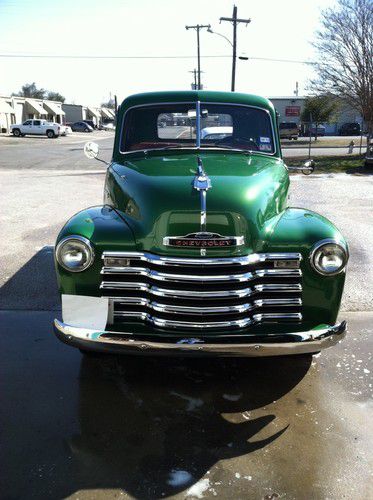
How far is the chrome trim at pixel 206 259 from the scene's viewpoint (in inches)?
119

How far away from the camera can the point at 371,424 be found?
121 inches

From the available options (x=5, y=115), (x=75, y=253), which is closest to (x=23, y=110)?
(x=5, y=115)

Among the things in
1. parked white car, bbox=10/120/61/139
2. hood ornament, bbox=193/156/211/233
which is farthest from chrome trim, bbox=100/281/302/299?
parked white car, bbox=10/120/61/139

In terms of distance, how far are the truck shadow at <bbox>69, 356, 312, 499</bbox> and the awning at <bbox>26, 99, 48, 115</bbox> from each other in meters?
61.0

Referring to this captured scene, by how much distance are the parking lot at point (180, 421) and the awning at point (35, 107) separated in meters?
59.6

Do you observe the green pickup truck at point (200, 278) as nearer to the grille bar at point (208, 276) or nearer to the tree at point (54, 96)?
the grille bar at point (208, 276)

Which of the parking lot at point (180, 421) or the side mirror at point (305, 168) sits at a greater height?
the side mirror at point (305, 168)

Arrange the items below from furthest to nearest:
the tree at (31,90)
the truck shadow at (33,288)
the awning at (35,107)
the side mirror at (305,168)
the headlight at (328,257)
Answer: the tree at (31,90) < the awning at (35,107) < the side mirror at (305,168) < the truck shadow at (33,288) < the headlight at (328,257)

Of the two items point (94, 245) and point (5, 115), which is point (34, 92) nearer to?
point (5, 115)

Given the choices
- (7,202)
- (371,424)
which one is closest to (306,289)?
(371,424)

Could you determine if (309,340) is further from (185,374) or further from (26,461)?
(26,461)

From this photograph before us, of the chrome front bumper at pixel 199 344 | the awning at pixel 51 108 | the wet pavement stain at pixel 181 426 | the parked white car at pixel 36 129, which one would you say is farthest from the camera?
the awning at pixel 51 108

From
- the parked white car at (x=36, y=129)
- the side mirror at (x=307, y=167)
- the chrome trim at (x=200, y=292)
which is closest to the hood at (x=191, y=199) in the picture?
the chrome trim at (x=200, y=292)

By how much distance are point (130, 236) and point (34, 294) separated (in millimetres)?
2453
